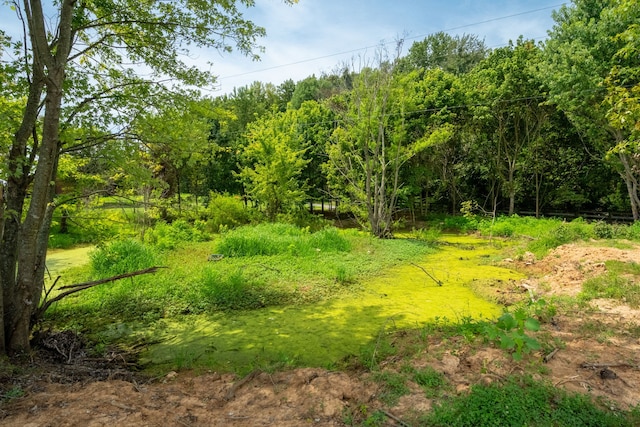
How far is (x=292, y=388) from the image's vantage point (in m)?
3.29

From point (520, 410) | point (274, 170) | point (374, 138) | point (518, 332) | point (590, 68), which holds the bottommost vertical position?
point (520, 410)

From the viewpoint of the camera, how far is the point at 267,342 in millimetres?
4941

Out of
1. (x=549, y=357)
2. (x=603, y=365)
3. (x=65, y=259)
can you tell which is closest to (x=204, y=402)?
(x=549, y=357)

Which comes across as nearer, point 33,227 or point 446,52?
point 33,227

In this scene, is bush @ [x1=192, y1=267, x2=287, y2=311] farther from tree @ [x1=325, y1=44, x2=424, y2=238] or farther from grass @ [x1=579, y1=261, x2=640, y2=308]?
tree @ [x1=325, y1=44, x2=424, y2=238]

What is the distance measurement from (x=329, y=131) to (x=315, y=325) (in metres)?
13.3

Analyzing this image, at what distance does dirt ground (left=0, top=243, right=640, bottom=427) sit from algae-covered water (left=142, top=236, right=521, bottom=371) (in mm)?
606

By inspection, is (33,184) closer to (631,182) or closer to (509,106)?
A: (631,182)

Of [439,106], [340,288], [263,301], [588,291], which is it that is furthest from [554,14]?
[263,301]

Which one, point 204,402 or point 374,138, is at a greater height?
point 374,138

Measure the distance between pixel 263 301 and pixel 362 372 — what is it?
10.6 ft

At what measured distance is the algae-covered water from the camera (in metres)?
4.49

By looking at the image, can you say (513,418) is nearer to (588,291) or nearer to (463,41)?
(588,291)

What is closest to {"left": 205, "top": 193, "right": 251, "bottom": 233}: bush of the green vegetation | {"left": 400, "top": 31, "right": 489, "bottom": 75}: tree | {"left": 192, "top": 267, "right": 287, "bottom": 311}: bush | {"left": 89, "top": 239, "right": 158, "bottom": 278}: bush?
{"left": 89, "top": 239, "right": 158, "bottom": 278}: bush
